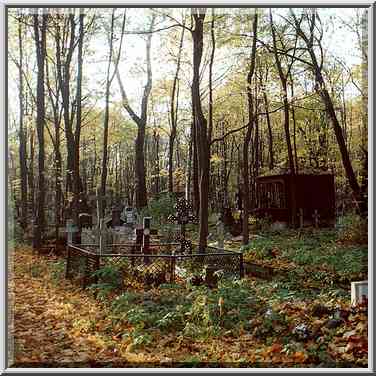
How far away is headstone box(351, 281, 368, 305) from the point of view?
4.39 meters

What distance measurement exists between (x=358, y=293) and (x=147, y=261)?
2.08 m

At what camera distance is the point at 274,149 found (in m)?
4.72

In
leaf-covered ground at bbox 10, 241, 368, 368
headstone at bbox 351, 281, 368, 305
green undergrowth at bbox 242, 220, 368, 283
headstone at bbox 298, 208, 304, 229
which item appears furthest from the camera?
headstone at bbox 298, 208, 304, 229

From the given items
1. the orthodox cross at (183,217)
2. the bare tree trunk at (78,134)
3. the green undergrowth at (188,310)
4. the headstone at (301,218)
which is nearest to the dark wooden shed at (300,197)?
the headstone at (301,218)

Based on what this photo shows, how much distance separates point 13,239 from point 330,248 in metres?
3.11

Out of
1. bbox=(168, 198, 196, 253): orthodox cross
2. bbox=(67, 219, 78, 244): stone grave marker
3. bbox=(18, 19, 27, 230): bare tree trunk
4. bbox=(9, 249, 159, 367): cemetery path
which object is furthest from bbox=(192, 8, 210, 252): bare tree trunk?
bbox=(18, 19, 27, 230): bare tree trunk

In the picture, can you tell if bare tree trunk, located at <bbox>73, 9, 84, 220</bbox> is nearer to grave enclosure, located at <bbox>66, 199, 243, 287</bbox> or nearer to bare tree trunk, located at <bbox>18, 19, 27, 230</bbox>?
grave enclosure, located at <bbox>66, 199, 243, 287</bbox>

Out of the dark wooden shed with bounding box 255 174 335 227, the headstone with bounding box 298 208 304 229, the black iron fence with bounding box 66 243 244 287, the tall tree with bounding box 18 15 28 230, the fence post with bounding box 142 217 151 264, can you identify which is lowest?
the black iron fence with bounding box 66 243 244 287

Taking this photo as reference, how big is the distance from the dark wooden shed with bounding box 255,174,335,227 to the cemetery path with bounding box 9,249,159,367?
1.89 m

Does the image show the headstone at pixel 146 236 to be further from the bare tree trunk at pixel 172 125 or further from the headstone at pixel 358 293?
the headstone at pixel 358 293

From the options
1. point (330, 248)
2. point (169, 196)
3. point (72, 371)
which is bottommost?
point (72, 371)

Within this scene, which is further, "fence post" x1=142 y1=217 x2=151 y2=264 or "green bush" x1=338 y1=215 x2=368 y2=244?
"fence post" x1=142 y1=217 x2=151 y2=264

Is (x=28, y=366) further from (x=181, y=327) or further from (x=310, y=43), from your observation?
(x=310, y=43)

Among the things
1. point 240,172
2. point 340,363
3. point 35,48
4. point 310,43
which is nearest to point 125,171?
point 240,172
